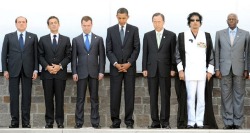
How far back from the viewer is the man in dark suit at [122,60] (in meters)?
11.1

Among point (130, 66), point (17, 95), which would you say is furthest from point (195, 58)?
point (17, 95)

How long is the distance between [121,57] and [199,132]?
1.64 m

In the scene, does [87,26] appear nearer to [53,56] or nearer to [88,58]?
[88,58]

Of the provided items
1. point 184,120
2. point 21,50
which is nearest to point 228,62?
point 184,120

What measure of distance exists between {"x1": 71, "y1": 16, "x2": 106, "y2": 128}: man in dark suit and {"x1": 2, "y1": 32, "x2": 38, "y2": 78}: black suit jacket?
57cm

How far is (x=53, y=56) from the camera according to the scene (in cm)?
1112

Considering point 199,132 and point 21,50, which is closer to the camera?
point 199,132

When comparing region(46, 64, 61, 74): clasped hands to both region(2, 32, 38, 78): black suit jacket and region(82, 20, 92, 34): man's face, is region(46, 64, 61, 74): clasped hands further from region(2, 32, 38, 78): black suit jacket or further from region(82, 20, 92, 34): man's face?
region(82, 20, 92, 34): man's face

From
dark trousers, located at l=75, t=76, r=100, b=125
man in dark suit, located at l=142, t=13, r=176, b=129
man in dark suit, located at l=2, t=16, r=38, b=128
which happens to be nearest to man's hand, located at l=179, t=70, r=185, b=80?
man in dark suit, located at l=142, t=13, r=176, b=129

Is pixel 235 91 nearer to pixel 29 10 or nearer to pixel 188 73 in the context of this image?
pixel 188 73

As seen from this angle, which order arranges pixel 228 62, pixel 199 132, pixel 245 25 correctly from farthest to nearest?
pixel 245 25 < pixel 228 62 < pixel 199 132

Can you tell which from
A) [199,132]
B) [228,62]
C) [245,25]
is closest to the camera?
[199,132]

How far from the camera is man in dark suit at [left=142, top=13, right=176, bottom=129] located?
1102cm

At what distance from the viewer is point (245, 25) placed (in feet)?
39.0
